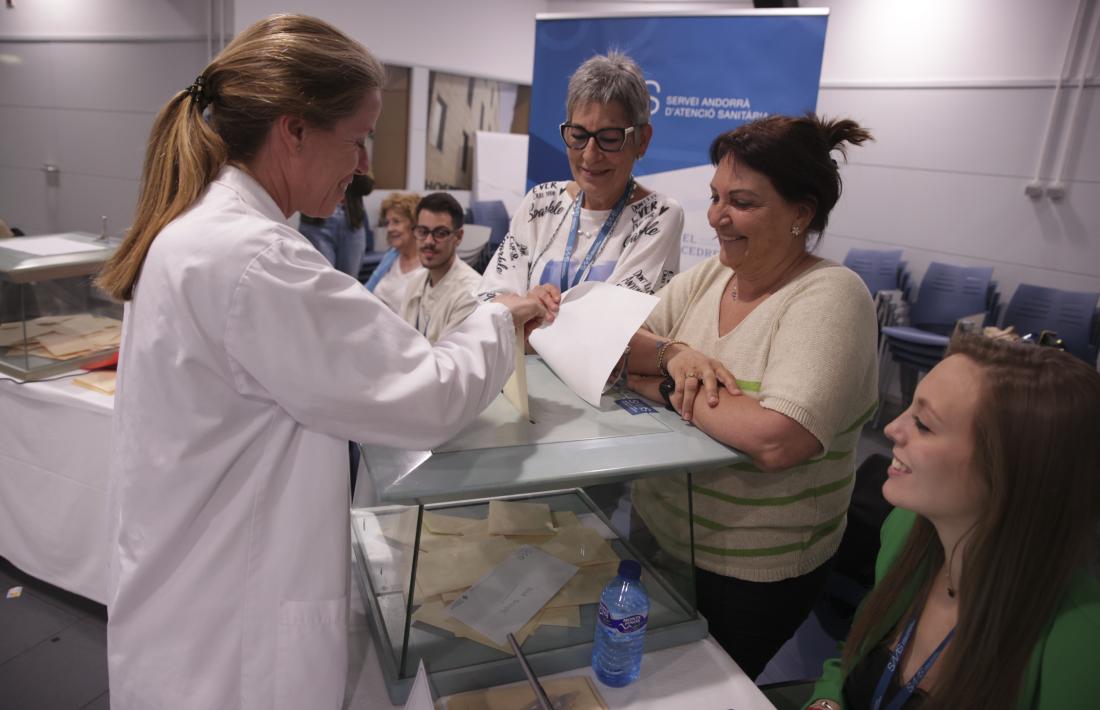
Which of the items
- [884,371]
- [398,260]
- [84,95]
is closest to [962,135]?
[884,371]

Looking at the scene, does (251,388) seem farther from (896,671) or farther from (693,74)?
(693,74)

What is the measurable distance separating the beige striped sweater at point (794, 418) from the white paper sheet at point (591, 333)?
0.88 ft

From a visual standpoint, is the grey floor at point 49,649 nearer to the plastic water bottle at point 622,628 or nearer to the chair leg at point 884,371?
the plastic water bottle at point 622,628

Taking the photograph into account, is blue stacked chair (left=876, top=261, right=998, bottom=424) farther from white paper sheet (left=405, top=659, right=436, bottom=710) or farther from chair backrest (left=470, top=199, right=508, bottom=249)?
white paper sheet (left=405, top=659, right=436, bottom=710)

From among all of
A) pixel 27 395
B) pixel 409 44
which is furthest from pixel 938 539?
pixel 409 44

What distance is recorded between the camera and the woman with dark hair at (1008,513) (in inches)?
38.5

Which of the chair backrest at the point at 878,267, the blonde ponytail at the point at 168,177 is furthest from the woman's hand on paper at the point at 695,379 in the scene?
the chair backrest at the point at 878,267

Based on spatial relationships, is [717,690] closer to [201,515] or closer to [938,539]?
[938,539]

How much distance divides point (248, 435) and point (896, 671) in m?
1.16

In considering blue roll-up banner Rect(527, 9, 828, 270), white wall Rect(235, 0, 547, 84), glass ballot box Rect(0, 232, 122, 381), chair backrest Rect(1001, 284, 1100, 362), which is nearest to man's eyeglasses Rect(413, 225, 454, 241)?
blue roll-up banner Rect(527, 9, 828, 270)

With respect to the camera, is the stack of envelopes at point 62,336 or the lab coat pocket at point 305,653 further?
the stack of envelopes at point 62,336

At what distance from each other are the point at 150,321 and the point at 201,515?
11.5 inches

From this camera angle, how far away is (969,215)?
643 cm

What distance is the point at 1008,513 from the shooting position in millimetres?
1013
